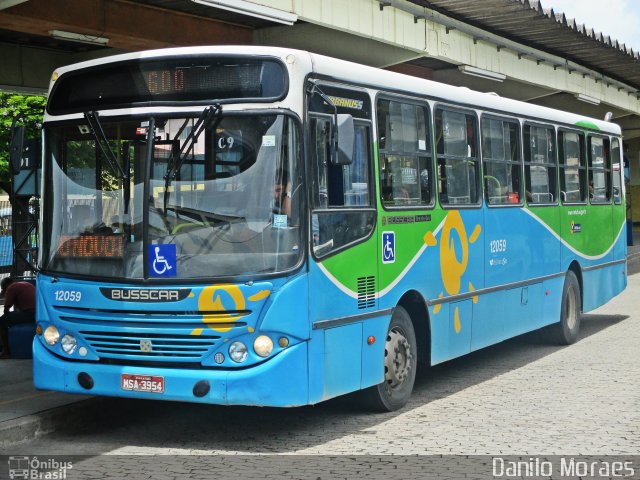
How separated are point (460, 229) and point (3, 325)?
5580mm

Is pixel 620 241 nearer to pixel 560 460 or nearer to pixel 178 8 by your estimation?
pixel 178 8

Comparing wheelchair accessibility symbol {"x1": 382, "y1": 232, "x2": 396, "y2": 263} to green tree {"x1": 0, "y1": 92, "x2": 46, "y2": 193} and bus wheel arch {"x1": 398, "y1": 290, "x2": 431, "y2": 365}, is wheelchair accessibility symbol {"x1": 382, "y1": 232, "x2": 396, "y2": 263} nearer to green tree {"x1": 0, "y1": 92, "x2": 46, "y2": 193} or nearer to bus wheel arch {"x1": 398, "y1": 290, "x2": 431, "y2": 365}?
bus wheel arch {"x1": 398, "y1": 290, "x2": 431, "y2": 365}

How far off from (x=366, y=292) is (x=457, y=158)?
2.56 metres

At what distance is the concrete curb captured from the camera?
8312 millimetres

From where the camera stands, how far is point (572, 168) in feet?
48.5

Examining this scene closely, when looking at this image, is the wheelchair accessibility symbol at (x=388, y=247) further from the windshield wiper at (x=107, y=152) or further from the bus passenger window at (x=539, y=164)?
the bus passenger window at (x=539, y=164)

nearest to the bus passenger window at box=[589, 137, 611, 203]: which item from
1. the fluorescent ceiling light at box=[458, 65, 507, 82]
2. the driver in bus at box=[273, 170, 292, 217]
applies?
the fluorescent ceiling light at box=[458, 65, 507, 82]

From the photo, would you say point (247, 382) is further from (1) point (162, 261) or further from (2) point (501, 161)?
(2) point (501, 161)

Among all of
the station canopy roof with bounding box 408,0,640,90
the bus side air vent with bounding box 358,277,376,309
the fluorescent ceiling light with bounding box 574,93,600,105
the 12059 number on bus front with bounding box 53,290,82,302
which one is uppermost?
the station canopy roof with bounding box 408,0,640,90

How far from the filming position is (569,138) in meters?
14.7

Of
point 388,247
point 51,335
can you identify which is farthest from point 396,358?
point 51,335

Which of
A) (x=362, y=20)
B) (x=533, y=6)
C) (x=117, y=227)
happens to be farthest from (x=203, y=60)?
(x=533, y=6)

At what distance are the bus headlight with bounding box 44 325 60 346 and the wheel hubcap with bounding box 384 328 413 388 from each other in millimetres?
2762

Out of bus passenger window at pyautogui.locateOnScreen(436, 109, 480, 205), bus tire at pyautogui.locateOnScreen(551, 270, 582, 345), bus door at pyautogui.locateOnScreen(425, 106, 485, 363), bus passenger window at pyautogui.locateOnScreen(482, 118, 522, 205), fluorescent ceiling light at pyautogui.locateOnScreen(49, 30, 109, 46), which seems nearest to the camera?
bus door at pyautogui.locateOnScreen(425, 106, 485, 363)
